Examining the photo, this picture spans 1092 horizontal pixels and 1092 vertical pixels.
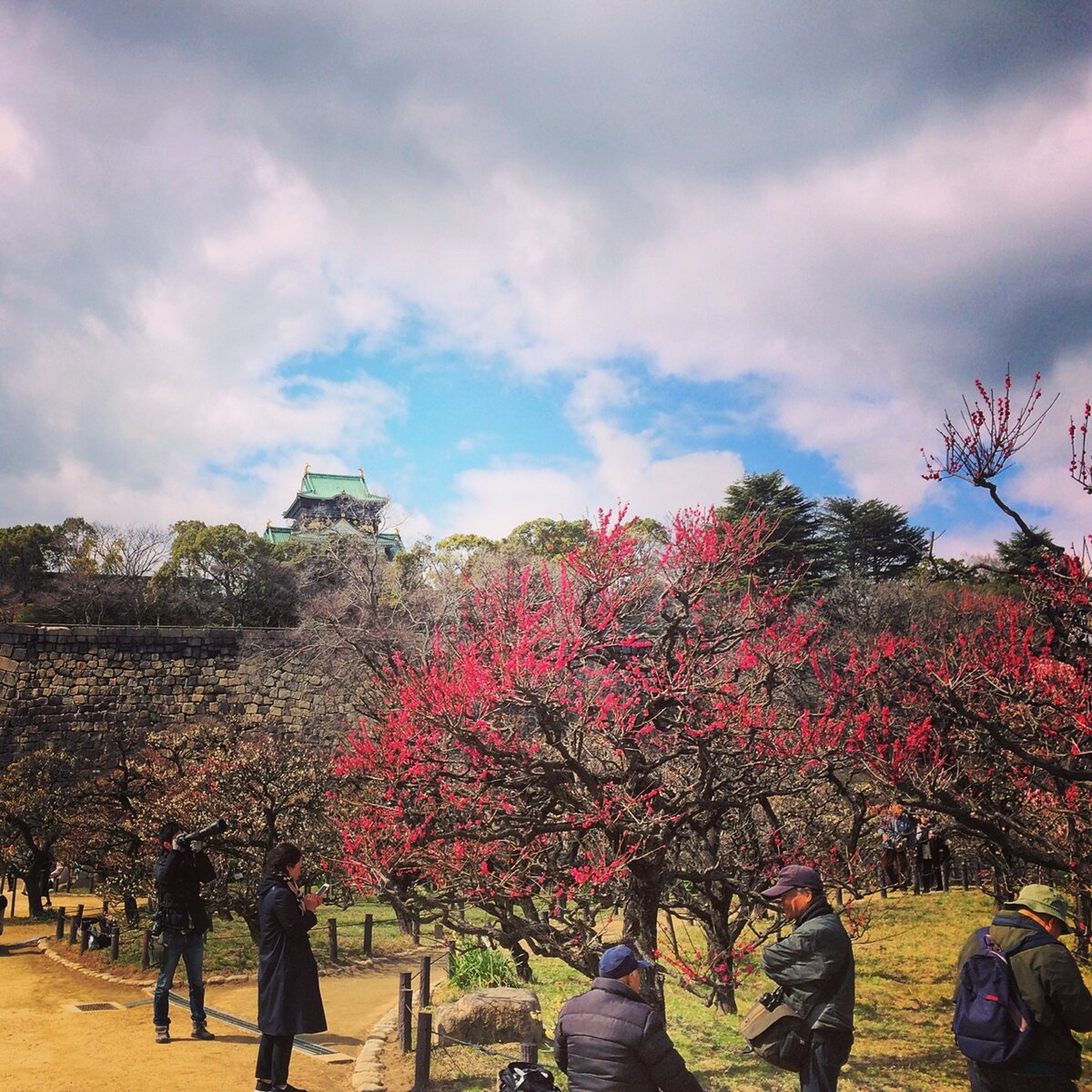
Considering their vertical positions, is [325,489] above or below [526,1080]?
above

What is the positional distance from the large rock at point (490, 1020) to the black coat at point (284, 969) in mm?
2858

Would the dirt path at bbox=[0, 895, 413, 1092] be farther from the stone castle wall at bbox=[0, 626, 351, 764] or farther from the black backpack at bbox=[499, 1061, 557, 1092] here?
the stone castle wall at bbox=[0, 626, 351, 764]

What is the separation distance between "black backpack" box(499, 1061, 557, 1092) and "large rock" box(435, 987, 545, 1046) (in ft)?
11.8

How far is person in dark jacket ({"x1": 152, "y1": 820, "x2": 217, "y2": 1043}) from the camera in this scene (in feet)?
21.8

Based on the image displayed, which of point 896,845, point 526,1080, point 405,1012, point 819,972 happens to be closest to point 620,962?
point 819,972

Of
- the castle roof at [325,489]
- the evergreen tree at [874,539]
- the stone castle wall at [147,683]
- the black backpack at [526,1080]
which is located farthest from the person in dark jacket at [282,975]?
the castle roof at [325,489]

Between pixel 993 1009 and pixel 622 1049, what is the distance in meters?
1.66

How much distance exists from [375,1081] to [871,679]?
24.8ft

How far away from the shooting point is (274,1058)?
5082 mm

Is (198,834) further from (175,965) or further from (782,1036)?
(782,1036)

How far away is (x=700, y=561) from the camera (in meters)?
7.66

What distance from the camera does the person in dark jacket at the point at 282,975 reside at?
16.5 ft

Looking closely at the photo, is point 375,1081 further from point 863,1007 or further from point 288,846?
point 863,1007

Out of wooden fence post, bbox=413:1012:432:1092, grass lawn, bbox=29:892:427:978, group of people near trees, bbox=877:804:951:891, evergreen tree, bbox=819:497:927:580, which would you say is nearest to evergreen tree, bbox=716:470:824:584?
evergreen tree, bbox=819:497:927:580
